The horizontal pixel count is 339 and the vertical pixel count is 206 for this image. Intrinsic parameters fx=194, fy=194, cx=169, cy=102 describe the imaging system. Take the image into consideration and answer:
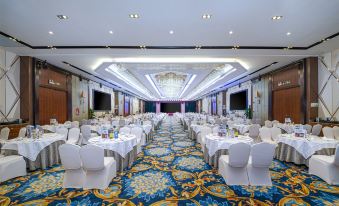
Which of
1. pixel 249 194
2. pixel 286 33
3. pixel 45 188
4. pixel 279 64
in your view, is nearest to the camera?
pixel 249 194

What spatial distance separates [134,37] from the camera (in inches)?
204

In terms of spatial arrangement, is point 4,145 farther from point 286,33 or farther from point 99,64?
point 286,33

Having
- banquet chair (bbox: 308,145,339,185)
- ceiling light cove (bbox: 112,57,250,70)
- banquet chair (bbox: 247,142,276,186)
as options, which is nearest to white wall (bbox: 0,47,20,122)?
ceiling light cove (bbox: 112,57,250,70)

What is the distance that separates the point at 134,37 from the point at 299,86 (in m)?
6.56

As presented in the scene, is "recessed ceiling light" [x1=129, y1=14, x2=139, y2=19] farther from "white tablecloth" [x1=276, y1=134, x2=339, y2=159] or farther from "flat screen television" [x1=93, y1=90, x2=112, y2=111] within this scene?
"flat screen television" [x1=93, y1=90, x2=112, y2=111]

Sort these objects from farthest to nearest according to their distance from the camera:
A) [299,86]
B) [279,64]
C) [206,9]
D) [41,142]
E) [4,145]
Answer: [279,64] < [299,86] < [41,142] < [4,145] < [206,9]

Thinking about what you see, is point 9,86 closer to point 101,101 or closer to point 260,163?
point 101,101

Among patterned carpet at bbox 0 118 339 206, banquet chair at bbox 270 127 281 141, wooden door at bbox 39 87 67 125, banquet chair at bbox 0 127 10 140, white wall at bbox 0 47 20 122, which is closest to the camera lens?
patterned carpet at bbox 0 118 339 206

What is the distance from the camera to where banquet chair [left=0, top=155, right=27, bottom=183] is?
3.68 metres

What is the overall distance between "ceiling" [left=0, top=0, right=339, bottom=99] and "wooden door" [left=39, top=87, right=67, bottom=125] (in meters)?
1.74

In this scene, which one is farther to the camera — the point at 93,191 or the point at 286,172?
the point at 286,172

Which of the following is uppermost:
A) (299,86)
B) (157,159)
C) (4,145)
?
(299,86)

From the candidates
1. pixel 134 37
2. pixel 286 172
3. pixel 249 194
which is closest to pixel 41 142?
pixel 134 37

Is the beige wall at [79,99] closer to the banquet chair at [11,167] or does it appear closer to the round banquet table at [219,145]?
the banquet chair at [11,167]
